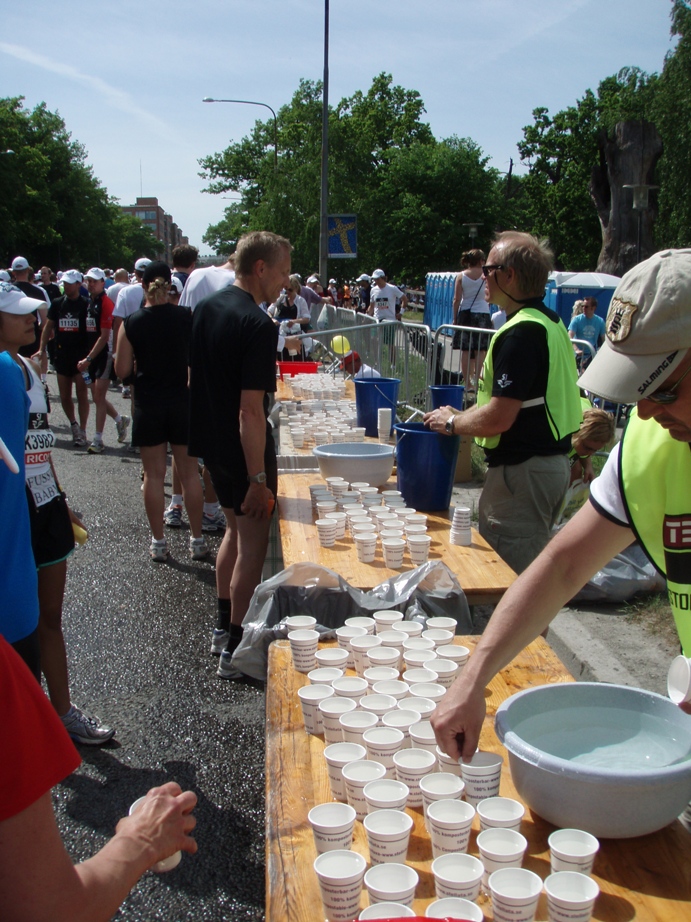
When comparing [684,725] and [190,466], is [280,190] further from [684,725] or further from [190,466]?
[684,725]

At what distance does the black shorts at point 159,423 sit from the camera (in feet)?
18.9

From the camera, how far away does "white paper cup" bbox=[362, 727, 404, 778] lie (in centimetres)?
169

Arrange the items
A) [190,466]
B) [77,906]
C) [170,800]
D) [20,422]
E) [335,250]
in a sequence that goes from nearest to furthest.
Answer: [77,906], [170,800], [20,422], [190,466], [335,250]

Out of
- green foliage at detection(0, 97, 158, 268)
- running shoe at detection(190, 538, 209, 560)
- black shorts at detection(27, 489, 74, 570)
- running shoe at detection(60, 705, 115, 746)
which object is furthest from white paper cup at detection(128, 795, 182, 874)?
green foliage at detection(0, 97, 158, 268)

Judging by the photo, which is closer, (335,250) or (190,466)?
(190,466)

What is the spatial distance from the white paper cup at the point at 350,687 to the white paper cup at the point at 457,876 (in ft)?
2.05

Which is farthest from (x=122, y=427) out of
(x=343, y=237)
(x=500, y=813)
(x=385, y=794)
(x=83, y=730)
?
(x=343, y=237)

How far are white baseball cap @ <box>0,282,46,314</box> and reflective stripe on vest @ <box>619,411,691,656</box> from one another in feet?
7.14

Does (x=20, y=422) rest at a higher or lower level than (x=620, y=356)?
lower

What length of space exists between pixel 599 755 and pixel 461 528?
177 cm

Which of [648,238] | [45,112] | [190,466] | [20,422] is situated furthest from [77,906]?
[45,112]

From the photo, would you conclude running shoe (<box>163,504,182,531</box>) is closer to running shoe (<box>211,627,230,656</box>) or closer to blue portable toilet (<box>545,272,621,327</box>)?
running shoe (<box>211,627,230,656</box>)

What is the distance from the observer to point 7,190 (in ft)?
178

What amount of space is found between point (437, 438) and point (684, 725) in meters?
2.12
